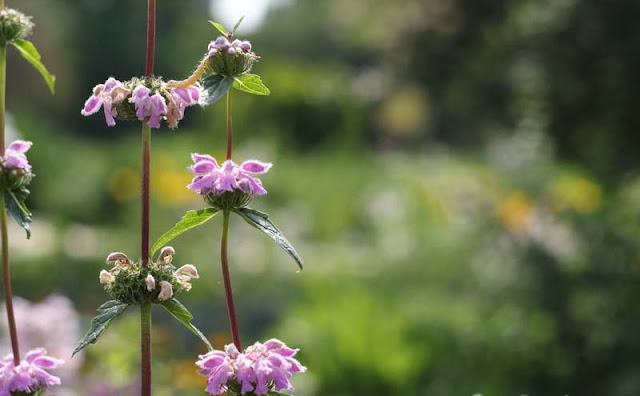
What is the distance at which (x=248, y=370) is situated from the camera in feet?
2.56

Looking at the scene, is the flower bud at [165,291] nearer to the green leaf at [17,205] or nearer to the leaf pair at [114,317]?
the leaf pair at [114,317]

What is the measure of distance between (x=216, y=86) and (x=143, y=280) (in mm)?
210

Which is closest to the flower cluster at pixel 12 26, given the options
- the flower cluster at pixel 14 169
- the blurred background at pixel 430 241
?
the flower cluster at pixel 14 169

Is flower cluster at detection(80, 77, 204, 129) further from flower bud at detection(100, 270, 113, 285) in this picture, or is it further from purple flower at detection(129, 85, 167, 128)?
flower bud at detection(100, 270, 113, 285)

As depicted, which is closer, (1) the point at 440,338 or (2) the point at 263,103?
(1) the point at 440,338

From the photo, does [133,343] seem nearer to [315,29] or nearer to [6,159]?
[6,159]

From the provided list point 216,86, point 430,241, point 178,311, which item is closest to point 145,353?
point 178,311

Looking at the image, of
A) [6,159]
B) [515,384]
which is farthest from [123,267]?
[515,384]

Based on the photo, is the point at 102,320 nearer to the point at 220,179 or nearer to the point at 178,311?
the point at 178,311

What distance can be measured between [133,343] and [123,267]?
1.78 metres

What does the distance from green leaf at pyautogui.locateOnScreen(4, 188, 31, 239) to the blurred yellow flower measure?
3.71 metres

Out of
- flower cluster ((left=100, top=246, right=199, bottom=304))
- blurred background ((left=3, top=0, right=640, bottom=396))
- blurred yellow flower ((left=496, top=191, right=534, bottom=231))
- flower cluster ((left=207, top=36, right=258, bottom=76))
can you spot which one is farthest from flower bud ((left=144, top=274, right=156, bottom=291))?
blurred yellow flower ((left=496, top=191, right=534, bottom=231))

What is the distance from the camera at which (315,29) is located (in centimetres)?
3353

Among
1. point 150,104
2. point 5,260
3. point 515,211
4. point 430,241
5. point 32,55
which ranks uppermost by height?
point 430,241
